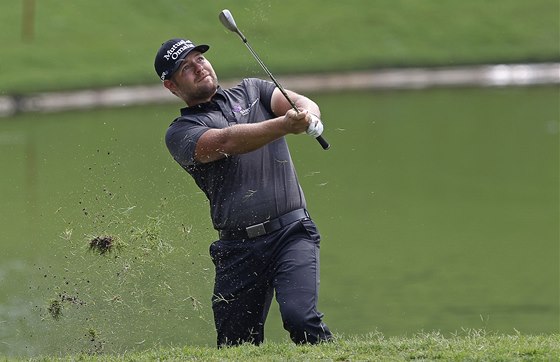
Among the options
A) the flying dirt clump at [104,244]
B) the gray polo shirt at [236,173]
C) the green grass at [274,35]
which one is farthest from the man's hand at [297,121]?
the green grass at [274,35]

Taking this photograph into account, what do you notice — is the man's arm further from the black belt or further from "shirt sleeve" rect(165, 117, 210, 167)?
the black belt

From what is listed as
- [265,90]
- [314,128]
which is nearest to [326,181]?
[265,90]

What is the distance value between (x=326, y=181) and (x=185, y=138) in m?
16.3

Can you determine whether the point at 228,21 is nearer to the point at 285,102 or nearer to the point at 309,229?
the point at 285,102

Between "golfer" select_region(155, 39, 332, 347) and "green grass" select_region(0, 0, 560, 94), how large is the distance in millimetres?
35480

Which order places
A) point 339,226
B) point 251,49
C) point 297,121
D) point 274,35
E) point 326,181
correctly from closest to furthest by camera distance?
point 297,121
point 251,49
point 339,226
point 326,181
point 274,35

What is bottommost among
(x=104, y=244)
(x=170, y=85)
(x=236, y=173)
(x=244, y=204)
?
(x=104, y=244)

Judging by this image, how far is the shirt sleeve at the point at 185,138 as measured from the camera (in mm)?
8648

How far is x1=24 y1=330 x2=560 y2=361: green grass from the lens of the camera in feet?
25.5

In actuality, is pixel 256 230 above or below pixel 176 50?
below

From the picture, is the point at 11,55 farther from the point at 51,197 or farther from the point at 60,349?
the point at 60,349

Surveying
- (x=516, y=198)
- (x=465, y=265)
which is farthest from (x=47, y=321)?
(x=516, y=198)

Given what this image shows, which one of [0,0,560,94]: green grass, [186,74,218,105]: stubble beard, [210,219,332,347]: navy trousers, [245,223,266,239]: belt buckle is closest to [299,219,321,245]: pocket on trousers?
[210,219,332,347]: navy trousers

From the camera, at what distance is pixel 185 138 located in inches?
343
